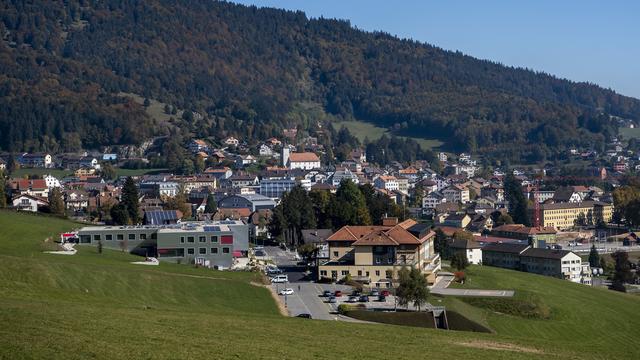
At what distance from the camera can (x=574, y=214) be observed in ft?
302

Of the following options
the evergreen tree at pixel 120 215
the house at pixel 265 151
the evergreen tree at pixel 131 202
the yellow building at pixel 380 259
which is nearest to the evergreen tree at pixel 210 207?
the evergreen tree at pixel 131 202

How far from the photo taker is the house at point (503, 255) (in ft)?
197

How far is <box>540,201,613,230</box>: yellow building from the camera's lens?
89375 millimetres

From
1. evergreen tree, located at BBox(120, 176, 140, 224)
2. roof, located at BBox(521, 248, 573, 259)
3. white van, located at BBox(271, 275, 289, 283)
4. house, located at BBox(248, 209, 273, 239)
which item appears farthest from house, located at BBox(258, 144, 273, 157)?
white van, located at BBox(271, 275, 289, 283)

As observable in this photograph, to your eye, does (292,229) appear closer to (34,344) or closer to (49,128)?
(34,344)

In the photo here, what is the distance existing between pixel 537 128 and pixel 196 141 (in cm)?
6495

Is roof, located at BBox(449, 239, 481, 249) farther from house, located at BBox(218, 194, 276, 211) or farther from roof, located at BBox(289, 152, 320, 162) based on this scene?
roof, located at BBox(289, 152, 320, 162)

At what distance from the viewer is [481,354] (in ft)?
68.3

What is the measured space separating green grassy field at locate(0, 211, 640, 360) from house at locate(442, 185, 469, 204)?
62.0 metres

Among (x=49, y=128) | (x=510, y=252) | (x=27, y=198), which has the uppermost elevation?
(x=49, y=128)

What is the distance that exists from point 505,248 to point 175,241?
26853 millimetres

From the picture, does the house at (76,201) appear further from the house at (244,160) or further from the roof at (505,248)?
the house at (244,160)

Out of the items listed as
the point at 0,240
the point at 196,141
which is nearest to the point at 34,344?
the point at 0,240

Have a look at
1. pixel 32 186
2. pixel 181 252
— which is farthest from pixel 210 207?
pixel 181 252
